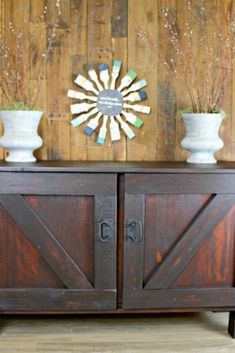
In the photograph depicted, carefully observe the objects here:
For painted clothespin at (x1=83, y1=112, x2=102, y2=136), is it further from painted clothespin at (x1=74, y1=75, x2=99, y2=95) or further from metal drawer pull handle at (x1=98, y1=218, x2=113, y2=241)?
metal drawer pull handle at (x1=98, y1=218, x2=113, y2=241)

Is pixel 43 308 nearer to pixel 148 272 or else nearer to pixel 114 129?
pixel 148 272

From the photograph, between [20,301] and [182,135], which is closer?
[20,301]

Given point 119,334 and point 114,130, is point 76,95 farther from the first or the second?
point 119,334

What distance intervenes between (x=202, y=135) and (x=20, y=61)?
109 centimetres

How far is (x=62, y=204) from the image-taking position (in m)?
2.16

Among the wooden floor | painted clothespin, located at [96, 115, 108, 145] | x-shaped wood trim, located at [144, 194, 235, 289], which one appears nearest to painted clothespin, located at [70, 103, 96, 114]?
painted clothespin, located at [96, 115, 108, 145]

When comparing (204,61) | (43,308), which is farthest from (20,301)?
(204,61)

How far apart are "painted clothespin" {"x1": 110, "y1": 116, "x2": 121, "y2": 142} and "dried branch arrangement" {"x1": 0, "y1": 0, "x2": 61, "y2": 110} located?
1.46 ft

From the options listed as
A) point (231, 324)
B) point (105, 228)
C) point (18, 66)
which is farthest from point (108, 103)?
point (231, 324)

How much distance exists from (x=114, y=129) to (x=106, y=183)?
540mm

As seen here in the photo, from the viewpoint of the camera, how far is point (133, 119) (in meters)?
2.60

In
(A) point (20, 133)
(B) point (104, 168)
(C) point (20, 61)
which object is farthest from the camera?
(C) point (20, 61)

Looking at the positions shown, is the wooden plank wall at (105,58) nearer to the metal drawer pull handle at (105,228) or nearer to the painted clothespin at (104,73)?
the painted clothespin at (104,73)

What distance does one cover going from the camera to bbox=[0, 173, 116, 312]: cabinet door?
2.14 meters
